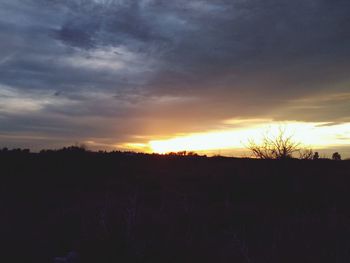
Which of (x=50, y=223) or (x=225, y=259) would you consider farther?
(x=50, y=223)

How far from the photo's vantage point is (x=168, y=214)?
52.4 ft

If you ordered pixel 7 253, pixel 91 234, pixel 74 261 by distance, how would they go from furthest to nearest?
pixel 91 234, pixel 7 253, pixel 74 261

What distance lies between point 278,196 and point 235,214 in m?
6.34

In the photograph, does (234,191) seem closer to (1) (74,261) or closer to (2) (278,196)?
(2) (278,196)

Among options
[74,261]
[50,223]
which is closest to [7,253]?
[74,261]

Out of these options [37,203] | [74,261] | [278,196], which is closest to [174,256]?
[74,261]

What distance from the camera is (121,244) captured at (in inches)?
381

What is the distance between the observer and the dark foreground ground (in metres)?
9.91

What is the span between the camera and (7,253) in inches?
396

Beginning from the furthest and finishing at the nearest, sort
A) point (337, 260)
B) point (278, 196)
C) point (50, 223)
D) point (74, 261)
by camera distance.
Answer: point (278, 196) → point (50, 223) → point (74, 261) → point (337, 260)

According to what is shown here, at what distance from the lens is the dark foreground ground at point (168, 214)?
9914 millimetres

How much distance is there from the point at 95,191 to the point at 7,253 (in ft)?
51.7

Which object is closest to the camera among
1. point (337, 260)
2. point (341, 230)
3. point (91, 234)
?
point (337, 260)

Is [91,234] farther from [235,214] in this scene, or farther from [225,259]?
[235,214]
